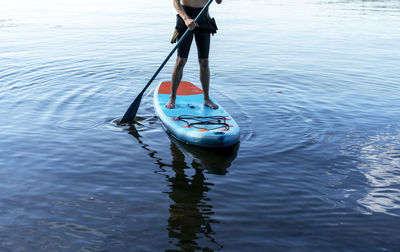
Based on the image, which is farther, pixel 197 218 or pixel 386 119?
pixel 386 119

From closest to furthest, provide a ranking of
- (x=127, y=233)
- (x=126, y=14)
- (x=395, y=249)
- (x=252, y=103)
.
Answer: (x=395, y=249)
(x=127, y=233)
(x=252, y=103)
(x=126, y=14)

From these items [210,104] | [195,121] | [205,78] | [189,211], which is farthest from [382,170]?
[205,78]

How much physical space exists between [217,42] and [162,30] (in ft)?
11.8

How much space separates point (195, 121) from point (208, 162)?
0.91 meters

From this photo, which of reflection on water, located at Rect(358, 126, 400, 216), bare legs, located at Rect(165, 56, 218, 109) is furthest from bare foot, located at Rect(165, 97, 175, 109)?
reflection on water, located at Rect(358, 126, 400, 216)

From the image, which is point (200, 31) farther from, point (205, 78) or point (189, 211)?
point (189, 211)

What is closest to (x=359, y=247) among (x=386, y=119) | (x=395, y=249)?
(x=395, y=249)

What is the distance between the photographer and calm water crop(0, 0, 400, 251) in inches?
139

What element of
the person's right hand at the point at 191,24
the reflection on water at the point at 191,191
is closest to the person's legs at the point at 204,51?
the person's right hand at the point at 191,24

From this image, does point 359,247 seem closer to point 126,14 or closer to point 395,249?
point 395,249

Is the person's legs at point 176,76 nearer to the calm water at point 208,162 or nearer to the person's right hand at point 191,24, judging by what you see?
the calm water at point 208,162

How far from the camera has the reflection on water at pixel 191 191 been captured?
3463 mm

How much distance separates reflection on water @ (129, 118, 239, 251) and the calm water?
0.02 metres

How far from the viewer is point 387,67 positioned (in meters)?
10.3
